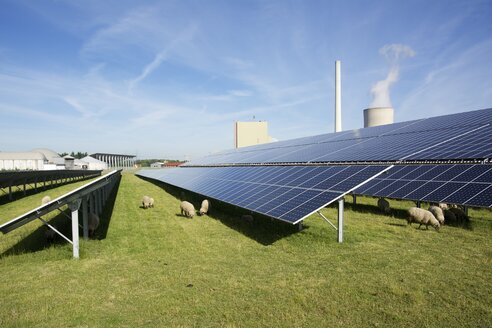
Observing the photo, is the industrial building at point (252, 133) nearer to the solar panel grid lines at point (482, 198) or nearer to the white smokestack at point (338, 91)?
the white smokestack at point (338, 91)

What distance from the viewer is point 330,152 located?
28.0m

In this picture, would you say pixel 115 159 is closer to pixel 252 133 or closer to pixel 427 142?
pixel 252 133

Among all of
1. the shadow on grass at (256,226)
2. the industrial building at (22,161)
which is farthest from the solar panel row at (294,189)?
the industrial building at (22,161)

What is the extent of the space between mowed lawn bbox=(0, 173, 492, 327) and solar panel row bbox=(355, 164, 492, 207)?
5.53ft

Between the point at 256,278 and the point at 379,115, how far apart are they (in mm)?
50042

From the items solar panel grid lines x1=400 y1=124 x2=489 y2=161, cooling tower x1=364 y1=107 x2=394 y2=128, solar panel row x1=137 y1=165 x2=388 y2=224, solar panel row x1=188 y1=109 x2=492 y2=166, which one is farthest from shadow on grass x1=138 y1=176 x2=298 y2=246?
cooling tower x1=364 y1=107 x2=394 y2=128

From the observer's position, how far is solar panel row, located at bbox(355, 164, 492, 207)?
16.2 m

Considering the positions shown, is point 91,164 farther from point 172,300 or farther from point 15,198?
→ point 172,300

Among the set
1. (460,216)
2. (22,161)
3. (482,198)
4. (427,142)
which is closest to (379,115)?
(427,142)

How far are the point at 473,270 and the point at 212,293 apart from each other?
841 cm

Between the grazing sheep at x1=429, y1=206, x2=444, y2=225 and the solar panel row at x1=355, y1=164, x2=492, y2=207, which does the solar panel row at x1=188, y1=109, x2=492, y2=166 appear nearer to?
the solar panel row at x1=355, y1=164, x2=492, y2=207

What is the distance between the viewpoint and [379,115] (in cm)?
5397

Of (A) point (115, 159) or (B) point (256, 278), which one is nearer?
(B) point (256, 278)

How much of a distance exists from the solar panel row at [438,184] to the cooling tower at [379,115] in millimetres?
33726
